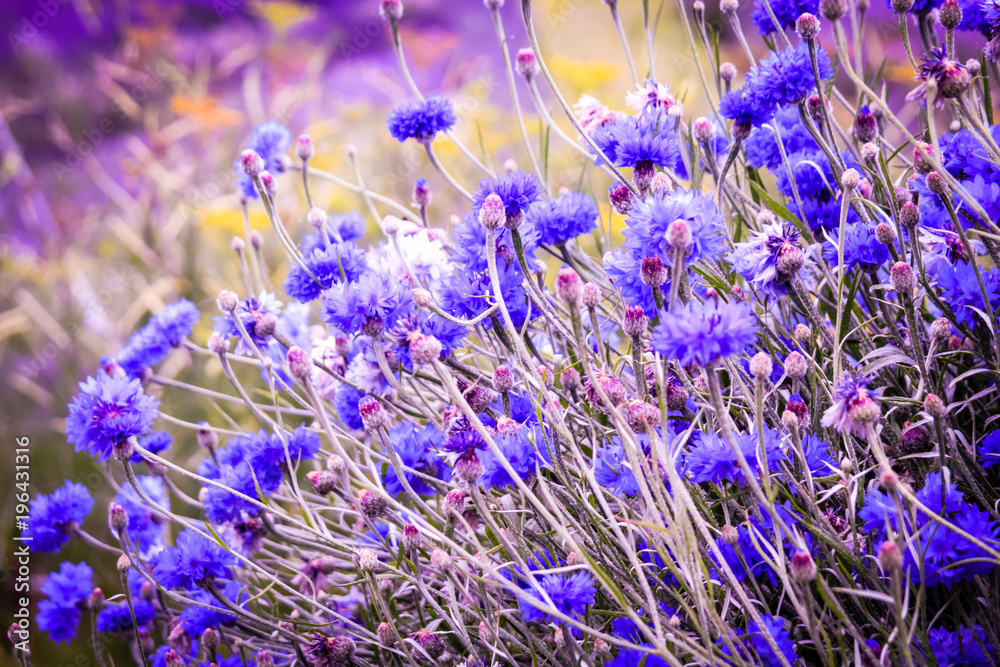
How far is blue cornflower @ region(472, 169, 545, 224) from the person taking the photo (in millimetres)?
688

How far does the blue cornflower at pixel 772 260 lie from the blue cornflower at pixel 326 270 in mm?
431

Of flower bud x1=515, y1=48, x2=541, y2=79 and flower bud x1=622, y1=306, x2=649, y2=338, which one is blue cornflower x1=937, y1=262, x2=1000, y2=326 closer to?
flower bud x1=622, y1=306, x2=649, y2=338

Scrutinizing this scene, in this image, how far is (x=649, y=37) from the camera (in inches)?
37.7

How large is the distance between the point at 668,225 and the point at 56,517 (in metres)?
0.90

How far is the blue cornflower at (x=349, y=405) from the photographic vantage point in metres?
0.86

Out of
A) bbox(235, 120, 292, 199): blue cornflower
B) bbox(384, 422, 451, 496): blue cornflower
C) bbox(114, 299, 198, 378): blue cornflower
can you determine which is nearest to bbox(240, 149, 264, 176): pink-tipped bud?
bbox(235, 120, 292, 199): blue cornflower

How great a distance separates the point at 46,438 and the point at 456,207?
4.44 ft

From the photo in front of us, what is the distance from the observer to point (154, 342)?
0.96 metres

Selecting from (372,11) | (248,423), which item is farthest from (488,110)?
(372,11)

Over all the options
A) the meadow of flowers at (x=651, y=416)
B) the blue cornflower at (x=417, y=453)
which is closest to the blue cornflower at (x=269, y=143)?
the meadow of flowers at (x=651, y=416)

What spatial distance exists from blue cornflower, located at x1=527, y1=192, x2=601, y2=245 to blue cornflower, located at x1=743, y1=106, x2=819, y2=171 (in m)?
0.29

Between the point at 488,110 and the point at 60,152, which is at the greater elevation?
the point at 60,152

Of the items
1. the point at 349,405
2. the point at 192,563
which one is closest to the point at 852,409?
the point at 349,405

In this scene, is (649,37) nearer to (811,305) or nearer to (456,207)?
(811,305)
